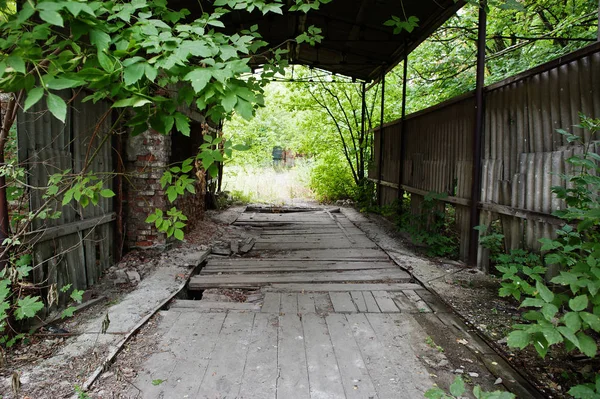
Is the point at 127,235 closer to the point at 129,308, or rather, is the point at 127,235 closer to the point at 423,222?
the point at 129,308

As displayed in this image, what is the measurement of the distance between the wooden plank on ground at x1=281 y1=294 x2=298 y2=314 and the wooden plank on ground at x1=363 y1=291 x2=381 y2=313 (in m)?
0.66

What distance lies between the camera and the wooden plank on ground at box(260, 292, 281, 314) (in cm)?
343

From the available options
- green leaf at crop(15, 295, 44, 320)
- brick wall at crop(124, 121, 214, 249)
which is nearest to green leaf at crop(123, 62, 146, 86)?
green leaf at crop(15, 295, 44, 320)

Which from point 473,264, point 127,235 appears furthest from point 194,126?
point 473,264

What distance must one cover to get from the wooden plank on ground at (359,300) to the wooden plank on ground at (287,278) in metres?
0.42

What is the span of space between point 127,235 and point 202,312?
215cm

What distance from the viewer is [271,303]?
3.59 metres

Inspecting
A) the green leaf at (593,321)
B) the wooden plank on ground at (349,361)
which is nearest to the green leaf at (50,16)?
the wooden plank on ground at (349,361)

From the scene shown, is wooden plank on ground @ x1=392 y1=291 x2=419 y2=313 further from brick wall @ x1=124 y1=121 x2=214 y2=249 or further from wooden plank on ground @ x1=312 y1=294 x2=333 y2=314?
brick wall @ x1=124 y1=121 x2=214 y2=249

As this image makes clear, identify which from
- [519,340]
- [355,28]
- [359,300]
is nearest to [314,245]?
[359,300]

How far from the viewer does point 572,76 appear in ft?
10.1

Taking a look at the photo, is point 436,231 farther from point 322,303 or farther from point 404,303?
point 322,303

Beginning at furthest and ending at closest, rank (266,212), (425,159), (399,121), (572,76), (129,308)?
(266,212) < (399,121) < (425,159) < (129,308) < (572,76)

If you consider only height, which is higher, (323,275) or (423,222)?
(423,222)
